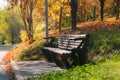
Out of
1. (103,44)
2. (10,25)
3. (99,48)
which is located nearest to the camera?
(99,48)

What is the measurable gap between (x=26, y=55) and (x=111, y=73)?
37.2 feet

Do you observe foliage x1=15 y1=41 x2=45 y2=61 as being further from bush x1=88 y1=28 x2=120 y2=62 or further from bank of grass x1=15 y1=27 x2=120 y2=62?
bush x1=88 y1=28 x2=120 y2=62

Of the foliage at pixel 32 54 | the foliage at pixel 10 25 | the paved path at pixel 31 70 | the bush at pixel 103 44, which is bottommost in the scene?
the foliage at pixel 10 25

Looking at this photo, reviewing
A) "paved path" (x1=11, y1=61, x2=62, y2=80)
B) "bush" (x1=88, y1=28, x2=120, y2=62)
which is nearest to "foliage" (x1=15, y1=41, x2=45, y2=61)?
"bush" (x1=88, y1=28, x2=120, y2=62)

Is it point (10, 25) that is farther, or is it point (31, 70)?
point (10, 25)

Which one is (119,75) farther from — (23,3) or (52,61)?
(23,3)

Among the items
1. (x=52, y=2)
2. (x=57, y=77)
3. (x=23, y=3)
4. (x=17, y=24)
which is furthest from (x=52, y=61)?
(x=17, y=24)

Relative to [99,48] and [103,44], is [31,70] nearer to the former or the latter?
[99,48]

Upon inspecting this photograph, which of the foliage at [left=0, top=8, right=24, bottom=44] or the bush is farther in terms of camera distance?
the foliage at [left=0, top=8, right=24, bottom=44]

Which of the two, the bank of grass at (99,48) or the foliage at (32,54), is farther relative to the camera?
the foliage at (32,54)

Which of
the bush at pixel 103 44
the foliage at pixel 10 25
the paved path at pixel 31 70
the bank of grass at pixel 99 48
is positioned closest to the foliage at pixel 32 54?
the bank of grass at pixel 99 48

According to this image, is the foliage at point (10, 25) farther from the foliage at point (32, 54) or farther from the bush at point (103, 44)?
the bush at point (103, 44)

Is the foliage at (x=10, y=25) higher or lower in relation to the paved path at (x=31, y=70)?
lower

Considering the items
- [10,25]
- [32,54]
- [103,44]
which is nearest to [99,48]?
[103,44]
